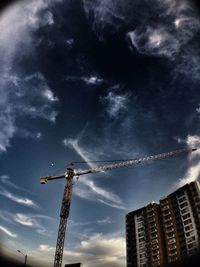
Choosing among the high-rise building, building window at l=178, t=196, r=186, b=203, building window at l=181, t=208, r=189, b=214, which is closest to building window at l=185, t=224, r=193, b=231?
the high-rise building

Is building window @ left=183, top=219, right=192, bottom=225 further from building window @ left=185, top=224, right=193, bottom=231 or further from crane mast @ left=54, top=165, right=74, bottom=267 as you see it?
crane mast @ left=54, top=165, right=74, bottom=267

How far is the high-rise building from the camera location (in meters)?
69.8

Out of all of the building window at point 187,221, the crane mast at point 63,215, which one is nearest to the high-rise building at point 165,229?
the building window at point 187,221

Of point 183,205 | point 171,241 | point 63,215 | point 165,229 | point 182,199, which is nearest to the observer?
point 63,215

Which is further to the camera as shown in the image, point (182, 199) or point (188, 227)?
point (182, 199)

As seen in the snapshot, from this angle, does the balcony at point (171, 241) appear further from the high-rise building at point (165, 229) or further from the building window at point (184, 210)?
the building window at point (184, 210)

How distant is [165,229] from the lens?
78375 millimetres

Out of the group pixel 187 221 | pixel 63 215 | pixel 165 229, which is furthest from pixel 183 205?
→ pixel 63 215

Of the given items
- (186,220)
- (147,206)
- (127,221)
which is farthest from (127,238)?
(186,220)

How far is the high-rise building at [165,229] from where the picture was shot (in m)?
69.8

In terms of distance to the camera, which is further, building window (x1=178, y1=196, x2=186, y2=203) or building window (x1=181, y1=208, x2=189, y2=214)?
building window (x1=178, y1=196, x2=186, y2=203)

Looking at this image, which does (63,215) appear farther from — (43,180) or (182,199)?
(182,199)

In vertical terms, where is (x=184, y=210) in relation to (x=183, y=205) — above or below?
below

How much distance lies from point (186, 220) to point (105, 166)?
31403 mm
